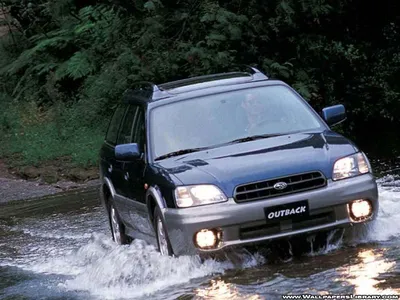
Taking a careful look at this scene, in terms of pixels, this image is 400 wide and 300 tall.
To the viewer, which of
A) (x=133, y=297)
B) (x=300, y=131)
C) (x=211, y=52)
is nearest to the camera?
(x=133, y=297)

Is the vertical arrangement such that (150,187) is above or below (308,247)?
above

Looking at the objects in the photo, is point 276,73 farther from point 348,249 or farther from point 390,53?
point 348,249

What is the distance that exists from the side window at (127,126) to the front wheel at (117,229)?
0.75 meters

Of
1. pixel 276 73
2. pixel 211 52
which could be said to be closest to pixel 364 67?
pixel 276 73

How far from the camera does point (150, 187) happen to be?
8281 mm

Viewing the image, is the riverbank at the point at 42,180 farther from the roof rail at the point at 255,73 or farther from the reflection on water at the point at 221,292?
the reflection on water at the point at 221,292

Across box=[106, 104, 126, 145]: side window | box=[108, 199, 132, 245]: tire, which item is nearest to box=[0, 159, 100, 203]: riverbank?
box=[106, 104, 126, 145]: side window

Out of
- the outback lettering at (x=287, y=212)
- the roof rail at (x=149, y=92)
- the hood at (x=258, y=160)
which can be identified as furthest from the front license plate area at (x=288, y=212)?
the roof rail at (x=149, y=92)

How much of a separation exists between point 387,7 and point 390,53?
6.11ft

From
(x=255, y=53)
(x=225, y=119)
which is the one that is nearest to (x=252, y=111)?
(x=225, y=119)

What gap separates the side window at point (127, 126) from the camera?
9.73 metres

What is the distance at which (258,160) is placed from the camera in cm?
789

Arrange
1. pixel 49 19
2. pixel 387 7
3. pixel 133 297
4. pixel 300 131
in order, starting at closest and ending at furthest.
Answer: pixel 133 297 < pixel 300 131 < pixel 387 7 < pixel 49 19

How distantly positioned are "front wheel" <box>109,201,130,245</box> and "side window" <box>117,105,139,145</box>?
750 mm
